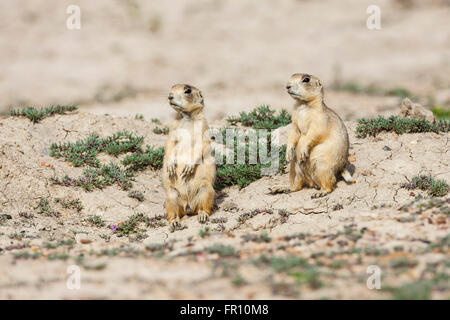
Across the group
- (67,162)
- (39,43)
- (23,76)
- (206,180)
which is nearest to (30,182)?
(67,162)

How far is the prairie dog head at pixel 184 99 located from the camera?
7312 mm

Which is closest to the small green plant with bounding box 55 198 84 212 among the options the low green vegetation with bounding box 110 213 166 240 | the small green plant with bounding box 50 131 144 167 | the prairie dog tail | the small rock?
the low green vegetation with bounding box 110 213 166 240

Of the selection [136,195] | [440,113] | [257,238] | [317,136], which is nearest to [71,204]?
[136,195]

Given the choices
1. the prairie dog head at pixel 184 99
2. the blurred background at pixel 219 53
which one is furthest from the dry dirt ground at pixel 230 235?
the blurred background at pixel 219 53

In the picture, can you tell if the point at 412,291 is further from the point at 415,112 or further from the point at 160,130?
the point at 160,130

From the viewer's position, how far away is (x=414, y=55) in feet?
58.1

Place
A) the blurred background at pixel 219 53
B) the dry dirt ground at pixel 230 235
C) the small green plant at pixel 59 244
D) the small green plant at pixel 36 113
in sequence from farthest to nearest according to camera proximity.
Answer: the blurred background at pixel 219 53 < the small green plant at pixel 36 113 < the small green plant at pixel 59 244 < the dry dirt ground at pixel 230 235

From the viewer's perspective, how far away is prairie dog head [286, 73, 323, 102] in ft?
24.5

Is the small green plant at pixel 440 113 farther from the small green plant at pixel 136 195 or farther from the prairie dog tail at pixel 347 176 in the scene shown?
the small green plant at pixel 136 195

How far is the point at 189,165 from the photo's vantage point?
747cm

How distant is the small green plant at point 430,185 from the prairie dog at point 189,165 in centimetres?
252

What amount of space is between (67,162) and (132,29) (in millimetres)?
11554

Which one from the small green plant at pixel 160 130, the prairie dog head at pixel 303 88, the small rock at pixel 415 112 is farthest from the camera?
the small green plant at pixel 160 130

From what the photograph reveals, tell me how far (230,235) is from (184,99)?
6.47ft
